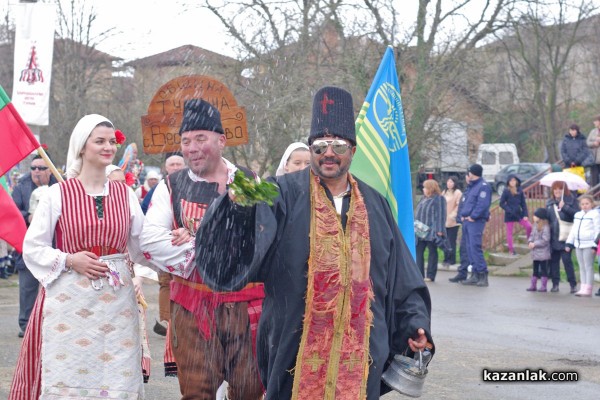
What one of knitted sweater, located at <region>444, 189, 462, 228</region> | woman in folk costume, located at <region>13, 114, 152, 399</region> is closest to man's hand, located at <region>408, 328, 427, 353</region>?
woman in folk costume, located at <region>13, 114, 152, 399</region>

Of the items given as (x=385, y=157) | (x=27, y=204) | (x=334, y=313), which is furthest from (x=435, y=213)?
(x=334, y=313)

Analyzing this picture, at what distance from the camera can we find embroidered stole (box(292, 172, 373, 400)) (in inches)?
170

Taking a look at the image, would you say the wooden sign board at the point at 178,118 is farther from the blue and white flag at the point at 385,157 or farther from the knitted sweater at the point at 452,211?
the knitted sweater at the point at 452,211

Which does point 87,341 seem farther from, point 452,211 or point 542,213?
point 452,211

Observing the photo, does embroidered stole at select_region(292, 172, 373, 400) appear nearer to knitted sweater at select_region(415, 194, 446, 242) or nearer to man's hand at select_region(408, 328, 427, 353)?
man's hand at select_region(408, 328, 427, 353)

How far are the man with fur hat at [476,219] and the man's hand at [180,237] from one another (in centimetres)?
1098

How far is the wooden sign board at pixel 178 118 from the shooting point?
6.64m

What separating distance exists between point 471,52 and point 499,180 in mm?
Result: 17870

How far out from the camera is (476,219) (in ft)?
52.3

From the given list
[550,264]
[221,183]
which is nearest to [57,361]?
[221,183]

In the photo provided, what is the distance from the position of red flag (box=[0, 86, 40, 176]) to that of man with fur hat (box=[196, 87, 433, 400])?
3.11 metres

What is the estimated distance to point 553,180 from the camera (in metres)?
16.5

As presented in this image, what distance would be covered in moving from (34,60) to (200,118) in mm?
13214

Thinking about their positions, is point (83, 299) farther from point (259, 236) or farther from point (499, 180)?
point (499, 180)
